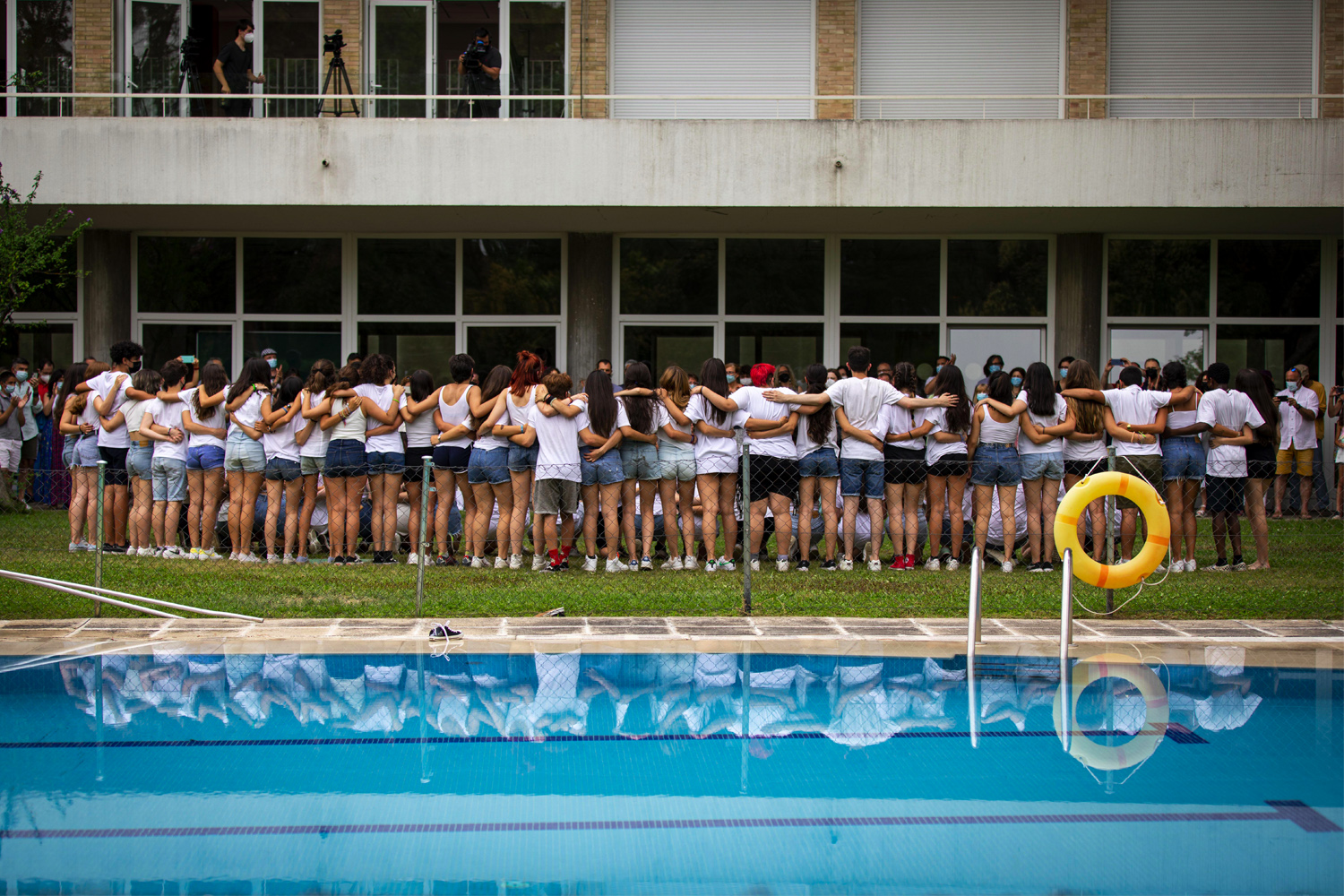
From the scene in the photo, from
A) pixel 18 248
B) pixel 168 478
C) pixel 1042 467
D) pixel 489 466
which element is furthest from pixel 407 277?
pixel 1042 467

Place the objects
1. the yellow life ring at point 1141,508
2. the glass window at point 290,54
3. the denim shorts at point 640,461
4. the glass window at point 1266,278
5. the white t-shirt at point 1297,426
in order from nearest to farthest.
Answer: the yellow life ring at point 1141,508 → the denim shorts at point 640,461 → the white t-shirt at point 1297,426 → the glass window at point 290,54 → the glass window at point 1266,278

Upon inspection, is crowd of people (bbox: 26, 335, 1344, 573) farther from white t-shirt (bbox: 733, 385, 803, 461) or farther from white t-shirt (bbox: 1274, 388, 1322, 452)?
white t-shirt (bbox: 1274, 388, 1322, 452)

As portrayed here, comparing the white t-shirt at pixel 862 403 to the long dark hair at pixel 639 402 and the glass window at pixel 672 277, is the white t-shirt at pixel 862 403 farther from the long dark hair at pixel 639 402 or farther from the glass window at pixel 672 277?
the glass window at pixel 672 277

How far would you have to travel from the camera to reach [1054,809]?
4969 millimetres

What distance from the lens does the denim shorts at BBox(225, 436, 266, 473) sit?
1067 centimetres

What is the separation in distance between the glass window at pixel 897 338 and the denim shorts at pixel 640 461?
888 centimetres

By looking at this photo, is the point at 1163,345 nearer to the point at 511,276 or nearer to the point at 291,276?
the point at 511,276

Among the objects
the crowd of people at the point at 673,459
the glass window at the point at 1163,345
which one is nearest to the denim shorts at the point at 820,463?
the crowd of people at the point at 673,459

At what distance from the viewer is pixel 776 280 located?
1875 cm

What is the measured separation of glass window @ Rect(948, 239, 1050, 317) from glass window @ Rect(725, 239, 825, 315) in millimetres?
2153

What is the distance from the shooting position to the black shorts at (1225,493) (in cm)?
1045

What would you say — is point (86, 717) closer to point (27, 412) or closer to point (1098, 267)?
point (27, 412)

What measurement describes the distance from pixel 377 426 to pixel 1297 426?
11235 millimetres

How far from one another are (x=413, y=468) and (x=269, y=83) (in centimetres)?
1035
